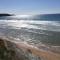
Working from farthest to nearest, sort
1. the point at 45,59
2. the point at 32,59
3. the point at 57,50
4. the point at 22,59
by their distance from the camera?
1. the point at 57,50
2. the point at 45,59
3. the point at 32,59
4. the point at 22,59

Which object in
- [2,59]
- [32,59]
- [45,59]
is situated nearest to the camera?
[2,59]

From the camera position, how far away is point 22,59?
5984 millimetres

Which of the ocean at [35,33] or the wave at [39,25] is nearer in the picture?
the ocean at [35,33]

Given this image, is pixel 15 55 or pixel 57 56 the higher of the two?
pixel 15 55

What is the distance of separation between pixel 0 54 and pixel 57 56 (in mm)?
3848

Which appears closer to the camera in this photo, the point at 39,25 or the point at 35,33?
the point at 35,33

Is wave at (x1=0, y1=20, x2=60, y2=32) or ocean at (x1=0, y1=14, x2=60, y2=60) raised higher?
ocean at (x1=0, y1=14, x2=60, y2=60)

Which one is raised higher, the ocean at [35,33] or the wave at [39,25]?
the ocean at [35,33]

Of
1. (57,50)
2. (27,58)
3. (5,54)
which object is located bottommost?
(57,50)

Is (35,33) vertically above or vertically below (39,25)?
above

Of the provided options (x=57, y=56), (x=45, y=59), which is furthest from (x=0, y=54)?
(x=57, y=56)

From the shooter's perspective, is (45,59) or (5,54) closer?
(5,54)

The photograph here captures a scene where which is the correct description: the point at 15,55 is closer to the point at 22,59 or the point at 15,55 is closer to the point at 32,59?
the point at 22,59

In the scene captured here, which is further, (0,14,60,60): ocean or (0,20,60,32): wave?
(0,20,60,32): wave
